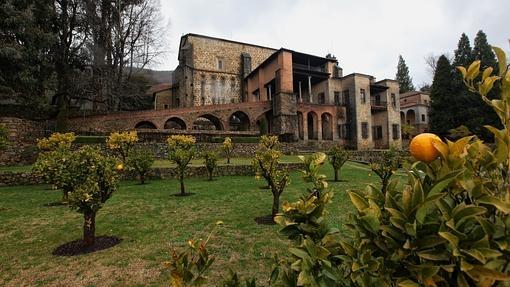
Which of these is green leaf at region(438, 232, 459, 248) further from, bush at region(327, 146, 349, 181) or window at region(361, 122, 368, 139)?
window at region(361, 122, 368, 139)

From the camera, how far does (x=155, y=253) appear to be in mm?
5164

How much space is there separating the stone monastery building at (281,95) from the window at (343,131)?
1 centimetres

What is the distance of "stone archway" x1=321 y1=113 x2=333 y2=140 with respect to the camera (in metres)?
34.7

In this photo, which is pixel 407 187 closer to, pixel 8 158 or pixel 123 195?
pixel 123 195

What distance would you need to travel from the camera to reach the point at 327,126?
3547cm

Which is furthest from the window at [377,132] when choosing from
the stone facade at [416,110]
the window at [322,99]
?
the stone facade at [416,110]

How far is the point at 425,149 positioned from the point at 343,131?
118 feet

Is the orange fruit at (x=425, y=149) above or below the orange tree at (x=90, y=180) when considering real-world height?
above

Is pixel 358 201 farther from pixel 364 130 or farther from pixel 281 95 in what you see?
pixel 364 130

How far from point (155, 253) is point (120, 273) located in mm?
779

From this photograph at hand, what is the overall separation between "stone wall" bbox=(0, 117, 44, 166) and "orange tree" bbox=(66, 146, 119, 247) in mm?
15539

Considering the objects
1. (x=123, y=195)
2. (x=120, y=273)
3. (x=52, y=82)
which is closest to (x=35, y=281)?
(x=120, y=273)

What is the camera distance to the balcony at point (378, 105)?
37.2 m

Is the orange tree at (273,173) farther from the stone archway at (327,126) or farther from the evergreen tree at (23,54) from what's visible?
the stone archway at (327,126)
